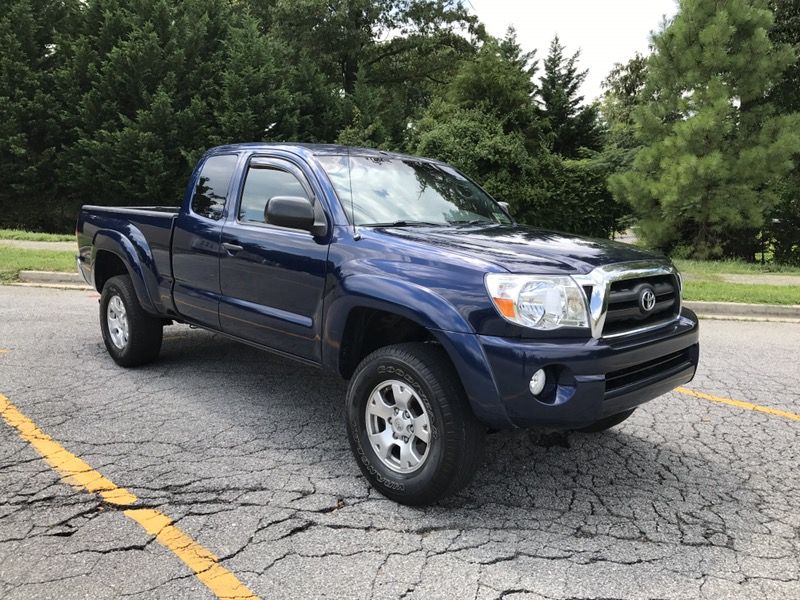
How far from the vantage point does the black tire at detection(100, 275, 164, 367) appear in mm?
5434

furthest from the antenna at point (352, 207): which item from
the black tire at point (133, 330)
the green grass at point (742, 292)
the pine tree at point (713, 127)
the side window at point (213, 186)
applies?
the pine tree at point (713, 127)

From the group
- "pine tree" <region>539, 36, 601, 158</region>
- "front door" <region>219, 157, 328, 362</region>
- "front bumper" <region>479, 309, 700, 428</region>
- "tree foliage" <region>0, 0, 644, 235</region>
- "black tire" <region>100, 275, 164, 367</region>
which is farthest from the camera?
"pine tree" <region>539, 36, 601, 158</region>

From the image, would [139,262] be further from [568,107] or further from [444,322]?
[568,107]

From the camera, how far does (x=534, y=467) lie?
12.5 ft

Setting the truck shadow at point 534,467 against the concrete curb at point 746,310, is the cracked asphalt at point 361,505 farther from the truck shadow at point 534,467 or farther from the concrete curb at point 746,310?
the concrete curb at point 746,310

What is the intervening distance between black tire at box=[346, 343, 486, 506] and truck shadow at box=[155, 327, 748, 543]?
14 cm

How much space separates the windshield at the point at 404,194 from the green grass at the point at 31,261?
29.5ft

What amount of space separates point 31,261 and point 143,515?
10.9 meters

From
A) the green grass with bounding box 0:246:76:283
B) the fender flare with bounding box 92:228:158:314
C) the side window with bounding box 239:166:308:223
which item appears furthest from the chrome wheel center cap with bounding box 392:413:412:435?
the green grass with bounding box 0:246:76:283

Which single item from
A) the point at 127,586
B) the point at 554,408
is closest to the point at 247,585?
the point at 127,586

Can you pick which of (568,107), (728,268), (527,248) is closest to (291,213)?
(527,248)

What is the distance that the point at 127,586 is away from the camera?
2.56 meters

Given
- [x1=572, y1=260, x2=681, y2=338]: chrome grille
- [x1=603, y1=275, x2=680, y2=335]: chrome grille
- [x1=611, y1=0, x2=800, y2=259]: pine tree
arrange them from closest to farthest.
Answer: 1. [x1=572, y1=260, x2=681, y2=338]: chrome grille
2. [x1=603, y1=275, x2=680, y2=335]: chrome grille
3. [x1=611, y1=0, x2=800, y2=259]: pine tree

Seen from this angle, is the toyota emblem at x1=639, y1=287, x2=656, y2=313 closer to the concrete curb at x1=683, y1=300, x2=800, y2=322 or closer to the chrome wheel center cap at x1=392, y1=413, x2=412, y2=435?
the chrome wheel center cap at x1=392, y1=413, x2=412, y2=435
